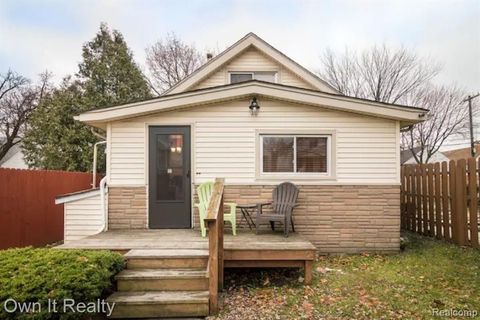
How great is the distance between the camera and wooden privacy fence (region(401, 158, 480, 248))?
19.9 ft

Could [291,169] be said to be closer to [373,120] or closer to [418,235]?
[373,120]

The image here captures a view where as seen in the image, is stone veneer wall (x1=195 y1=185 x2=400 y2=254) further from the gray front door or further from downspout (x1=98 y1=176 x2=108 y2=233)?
downspout (x1=98 y1=176 x2=108 y2=233)

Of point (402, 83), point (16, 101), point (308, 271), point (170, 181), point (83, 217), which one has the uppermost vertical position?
point (16, 101)

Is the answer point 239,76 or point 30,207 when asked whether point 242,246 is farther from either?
point 239,76

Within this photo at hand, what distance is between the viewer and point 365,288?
4539mm

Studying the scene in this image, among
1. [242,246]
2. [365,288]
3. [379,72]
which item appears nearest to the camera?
[365,288]

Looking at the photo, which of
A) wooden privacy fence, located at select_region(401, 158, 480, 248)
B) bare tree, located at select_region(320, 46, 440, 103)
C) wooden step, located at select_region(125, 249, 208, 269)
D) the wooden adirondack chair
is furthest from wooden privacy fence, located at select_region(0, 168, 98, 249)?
bare tree, located at select_region(320, 46, 440, 103)

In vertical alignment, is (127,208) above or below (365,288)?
above

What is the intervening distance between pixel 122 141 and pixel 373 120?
5.01 m

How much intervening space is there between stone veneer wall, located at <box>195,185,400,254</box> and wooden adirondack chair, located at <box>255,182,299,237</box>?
0.25 meters

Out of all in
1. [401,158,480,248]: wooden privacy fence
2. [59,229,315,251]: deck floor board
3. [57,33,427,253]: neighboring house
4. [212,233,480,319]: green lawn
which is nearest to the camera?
[212,233,480,319]: green lawn

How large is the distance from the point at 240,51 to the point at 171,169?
4.53m

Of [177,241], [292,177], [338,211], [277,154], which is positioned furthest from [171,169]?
[338,211]

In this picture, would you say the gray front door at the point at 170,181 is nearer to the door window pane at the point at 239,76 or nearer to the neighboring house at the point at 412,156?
the door window pane at the point at 239,76
